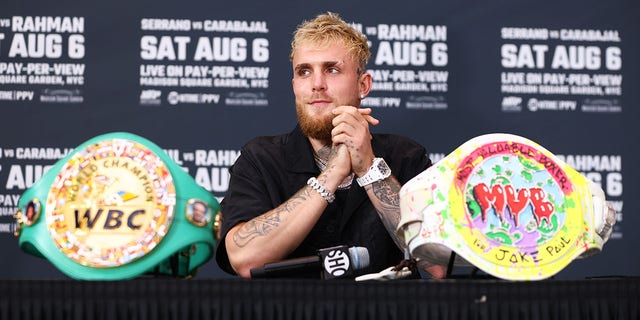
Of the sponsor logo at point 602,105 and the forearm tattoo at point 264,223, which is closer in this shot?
the forearm tattoo at point 264,223

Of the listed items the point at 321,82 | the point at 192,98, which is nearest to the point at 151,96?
the point at 192,98

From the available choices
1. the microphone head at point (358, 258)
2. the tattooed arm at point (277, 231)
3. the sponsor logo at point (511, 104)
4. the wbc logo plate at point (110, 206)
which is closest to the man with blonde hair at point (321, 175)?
the tattooed arm at point (277, 231)

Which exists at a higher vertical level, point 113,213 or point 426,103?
point 426,103

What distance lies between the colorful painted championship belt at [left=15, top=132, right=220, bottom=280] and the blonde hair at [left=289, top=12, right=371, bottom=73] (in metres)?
0.67

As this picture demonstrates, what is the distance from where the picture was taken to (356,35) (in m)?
1.85

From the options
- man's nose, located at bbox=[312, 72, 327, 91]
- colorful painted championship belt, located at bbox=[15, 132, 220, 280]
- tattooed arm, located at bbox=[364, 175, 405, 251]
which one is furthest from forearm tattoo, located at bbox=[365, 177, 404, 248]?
colorful painted championship belt, located at bbox=[15, 132, 220, 280]

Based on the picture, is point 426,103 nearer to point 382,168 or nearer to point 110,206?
point 382,168

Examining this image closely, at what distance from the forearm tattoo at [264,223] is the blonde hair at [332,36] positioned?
1.24 ft

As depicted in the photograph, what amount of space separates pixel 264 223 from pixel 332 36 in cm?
48

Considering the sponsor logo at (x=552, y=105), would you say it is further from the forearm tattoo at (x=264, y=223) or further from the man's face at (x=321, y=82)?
the forearm tattoo at (x=264, y=223)

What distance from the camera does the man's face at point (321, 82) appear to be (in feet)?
5.74

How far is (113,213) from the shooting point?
1154 mm

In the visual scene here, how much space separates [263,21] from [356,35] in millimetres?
888

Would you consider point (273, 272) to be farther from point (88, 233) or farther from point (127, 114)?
point (127, 114)
